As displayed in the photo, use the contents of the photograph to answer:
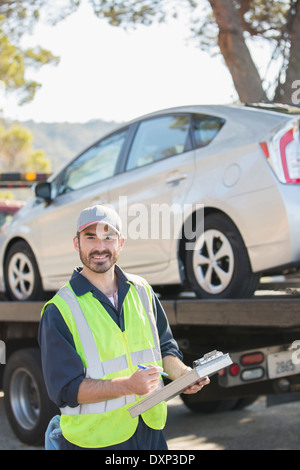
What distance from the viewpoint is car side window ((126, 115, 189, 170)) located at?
17.0 ft

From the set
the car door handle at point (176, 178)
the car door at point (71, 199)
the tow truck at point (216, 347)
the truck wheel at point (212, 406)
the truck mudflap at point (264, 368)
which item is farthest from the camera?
the truck wheel at point (212, 406)

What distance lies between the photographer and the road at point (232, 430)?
5568mm

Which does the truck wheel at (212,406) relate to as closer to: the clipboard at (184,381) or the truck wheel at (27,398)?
the truck wheel at (27,398)

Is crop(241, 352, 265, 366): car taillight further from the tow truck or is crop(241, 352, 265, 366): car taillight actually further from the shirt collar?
the shirt collar

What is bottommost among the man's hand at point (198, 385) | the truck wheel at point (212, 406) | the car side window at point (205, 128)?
the truck wheel at point (212, 406)

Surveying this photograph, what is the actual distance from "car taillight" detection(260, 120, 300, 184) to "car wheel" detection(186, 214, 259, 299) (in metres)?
0.45

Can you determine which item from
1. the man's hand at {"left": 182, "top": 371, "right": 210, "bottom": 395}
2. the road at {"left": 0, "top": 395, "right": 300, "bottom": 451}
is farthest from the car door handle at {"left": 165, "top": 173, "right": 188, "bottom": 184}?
the man's hand at {"left": 182, "top": 371, "right": 210, "bottom": 395}

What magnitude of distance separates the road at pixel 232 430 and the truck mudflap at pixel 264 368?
85 centimetres

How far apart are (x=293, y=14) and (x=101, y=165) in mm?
3298

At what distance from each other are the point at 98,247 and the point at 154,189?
2.54 m

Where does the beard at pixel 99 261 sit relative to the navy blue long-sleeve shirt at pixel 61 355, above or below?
above

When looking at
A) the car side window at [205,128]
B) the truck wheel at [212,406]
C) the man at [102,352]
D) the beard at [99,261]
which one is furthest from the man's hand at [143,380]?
the truck wheel at [212,406]

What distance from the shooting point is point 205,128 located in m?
5.05

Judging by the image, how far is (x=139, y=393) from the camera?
7.63ft
